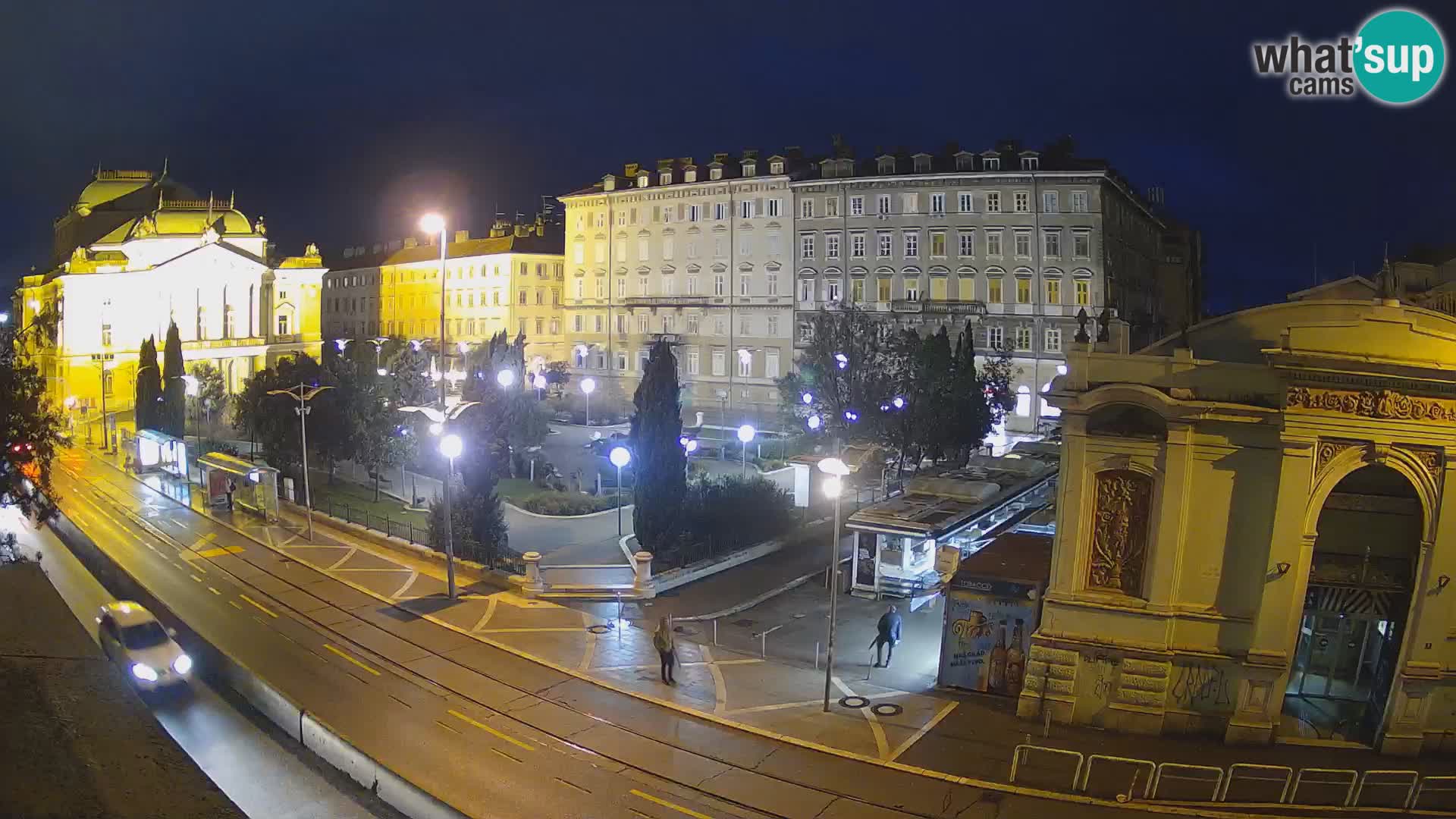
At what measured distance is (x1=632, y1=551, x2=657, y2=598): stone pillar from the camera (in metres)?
25.7

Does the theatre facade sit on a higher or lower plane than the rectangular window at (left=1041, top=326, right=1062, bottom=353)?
lower

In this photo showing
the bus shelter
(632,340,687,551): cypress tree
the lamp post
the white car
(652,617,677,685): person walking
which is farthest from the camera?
the bus shelter

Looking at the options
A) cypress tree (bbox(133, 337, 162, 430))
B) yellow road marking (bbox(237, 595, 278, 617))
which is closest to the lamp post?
yellow road marking (bbox(237, 595, 278, 617))

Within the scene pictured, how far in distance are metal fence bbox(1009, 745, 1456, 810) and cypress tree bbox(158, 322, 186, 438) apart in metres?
48.9

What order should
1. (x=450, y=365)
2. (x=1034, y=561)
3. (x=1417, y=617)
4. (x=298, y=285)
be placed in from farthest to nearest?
(x=450, y=365) < (x=298, y=285) < (x=1034, y=561) < (x=1417, y=617)

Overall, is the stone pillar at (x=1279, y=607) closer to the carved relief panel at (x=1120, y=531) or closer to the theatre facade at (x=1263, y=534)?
the theatre facade at (x=1263, y=534)

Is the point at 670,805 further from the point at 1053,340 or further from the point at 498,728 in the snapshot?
the point at 1053,340

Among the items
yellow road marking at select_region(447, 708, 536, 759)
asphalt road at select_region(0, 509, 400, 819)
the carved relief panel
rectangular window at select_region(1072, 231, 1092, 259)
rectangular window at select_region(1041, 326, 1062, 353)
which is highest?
rectangular window at select_region(1072, 231, 1092, 259)

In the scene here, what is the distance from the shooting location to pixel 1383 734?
15.9 meters

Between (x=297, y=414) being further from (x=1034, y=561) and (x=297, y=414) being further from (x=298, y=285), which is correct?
(x=298, y=285)

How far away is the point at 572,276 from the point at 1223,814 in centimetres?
6897

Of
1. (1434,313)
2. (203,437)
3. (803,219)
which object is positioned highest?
(803,219)

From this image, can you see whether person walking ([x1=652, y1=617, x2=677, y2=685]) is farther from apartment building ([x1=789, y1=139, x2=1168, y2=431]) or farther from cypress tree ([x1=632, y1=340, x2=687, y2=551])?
apartment building ([x1=789, y1=139, x2=1168, y2=431])

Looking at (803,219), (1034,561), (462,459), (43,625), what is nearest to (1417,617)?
(1034,561)
